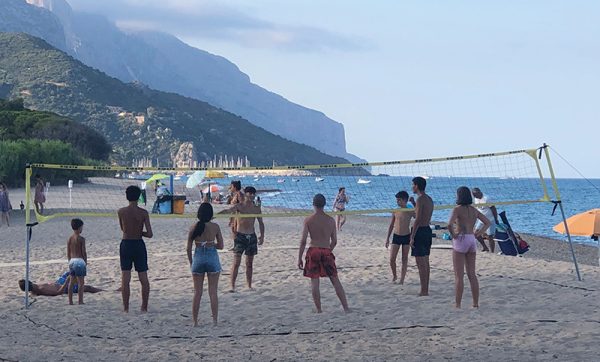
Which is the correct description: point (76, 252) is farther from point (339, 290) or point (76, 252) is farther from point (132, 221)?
point (339, 290)

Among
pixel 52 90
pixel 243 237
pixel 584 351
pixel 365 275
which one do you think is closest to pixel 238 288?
pixel 243 237

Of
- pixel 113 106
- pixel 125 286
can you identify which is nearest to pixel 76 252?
Result: pixel 125 286

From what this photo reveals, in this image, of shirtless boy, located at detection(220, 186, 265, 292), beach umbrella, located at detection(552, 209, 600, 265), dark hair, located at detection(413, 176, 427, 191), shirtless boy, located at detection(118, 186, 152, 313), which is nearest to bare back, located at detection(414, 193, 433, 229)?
dark hair, located at detection(413, 176, 427, 191)

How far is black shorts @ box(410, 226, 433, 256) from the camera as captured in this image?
9781 millimetres

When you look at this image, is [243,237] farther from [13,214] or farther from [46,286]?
[13,214]

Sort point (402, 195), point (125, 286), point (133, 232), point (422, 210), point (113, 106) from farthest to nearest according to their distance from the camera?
point (113, 106) < point (402, 195) < point (422, 210) < point (125, 286) < point (133, 232)

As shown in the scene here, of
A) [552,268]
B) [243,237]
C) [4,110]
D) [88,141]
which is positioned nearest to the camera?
[243,237]

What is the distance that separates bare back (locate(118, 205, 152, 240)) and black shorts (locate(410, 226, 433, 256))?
332 centimetres

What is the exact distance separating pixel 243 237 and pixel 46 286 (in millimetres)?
2753

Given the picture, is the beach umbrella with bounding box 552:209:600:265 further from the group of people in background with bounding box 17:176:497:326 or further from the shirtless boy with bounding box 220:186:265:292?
the shirtless boy with bounding box 220:186:265:292

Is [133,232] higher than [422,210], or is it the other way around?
[422,210]

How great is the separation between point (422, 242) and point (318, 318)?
178cm

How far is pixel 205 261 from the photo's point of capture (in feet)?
27.1

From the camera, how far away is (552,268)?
42.5 ft
